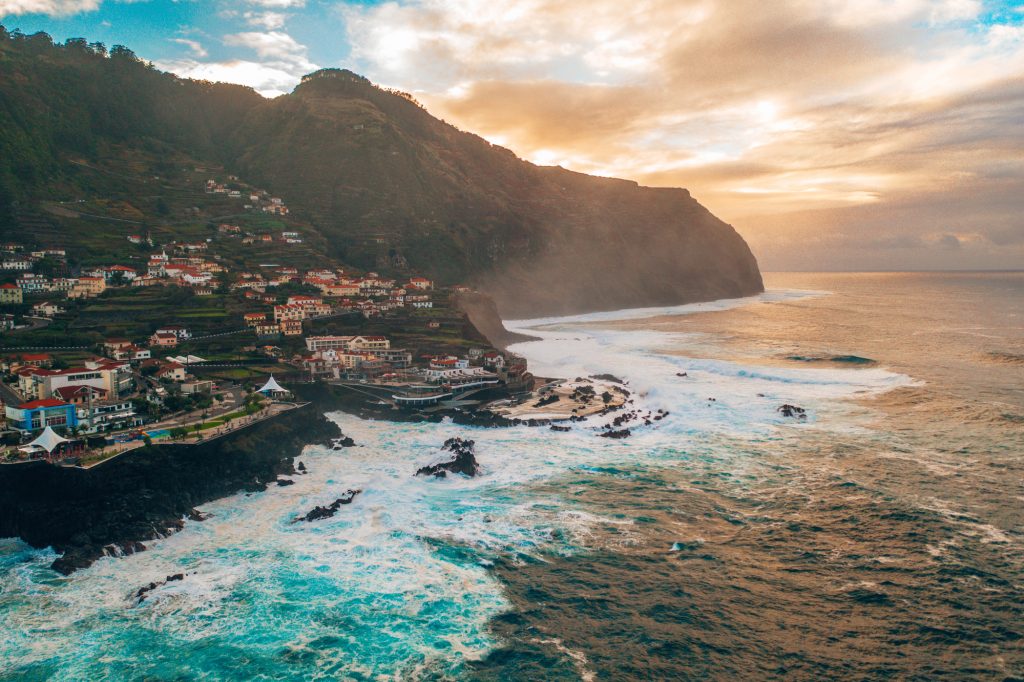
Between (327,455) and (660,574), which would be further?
(327,455)

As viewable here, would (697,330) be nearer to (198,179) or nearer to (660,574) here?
(660,574)

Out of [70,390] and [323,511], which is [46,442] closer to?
[70,390]

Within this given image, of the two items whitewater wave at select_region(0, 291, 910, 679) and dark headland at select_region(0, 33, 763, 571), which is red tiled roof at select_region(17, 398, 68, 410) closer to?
dark headland at select_region(0, 33, 763, 571)

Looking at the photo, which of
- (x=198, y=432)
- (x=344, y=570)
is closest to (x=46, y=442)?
(x=198, y=432)

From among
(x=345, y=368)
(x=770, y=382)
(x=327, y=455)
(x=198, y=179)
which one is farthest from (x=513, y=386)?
(x=198, y=179)

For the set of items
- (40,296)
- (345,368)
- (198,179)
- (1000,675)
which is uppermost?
(198,179)

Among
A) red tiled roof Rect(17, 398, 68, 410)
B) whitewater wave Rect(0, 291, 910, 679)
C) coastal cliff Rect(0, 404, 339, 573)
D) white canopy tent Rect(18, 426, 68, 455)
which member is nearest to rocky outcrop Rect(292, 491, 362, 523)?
whitewater wave Rect(0, 291, 910, 679)

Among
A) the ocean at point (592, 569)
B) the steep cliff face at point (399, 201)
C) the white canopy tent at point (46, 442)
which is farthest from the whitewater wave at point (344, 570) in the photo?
the steep cliff face at point (399, 201)
